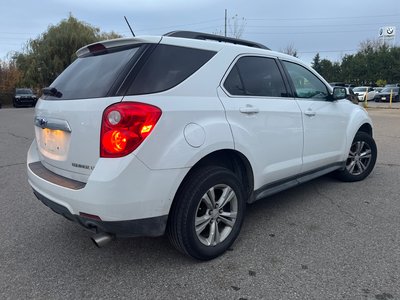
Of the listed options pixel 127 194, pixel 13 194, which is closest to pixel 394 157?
pixel 127 194

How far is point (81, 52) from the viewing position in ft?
10.8

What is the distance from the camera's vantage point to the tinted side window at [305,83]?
3.87 metres

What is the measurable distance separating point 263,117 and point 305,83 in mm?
1146

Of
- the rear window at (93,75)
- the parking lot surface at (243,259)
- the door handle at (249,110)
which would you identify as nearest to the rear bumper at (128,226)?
the parking lot surface at (243,259)

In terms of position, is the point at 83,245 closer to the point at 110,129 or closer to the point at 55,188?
the point at 55,188

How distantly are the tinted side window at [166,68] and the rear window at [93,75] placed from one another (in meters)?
0.16

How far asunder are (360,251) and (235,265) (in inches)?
42.7

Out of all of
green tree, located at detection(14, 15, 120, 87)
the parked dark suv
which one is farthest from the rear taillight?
green tree, located at detection(14, 15, 120, 87)

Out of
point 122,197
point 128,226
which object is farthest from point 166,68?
point 128,226

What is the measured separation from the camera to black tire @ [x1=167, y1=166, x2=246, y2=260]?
2.64 meters

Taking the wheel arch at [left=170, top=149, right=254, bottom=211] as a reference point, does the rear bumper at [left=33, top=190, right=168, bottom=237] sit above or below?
below

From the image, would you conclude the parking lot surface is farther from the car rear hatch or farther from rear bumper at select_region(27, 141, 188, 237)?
the car rear hatch

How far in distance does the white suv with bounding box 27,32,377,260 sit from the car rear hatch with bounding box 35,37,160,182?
1cm

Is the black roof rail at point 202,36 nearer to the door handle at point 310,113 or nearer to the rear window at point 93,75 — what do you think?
the rear window at point 93,75
